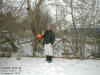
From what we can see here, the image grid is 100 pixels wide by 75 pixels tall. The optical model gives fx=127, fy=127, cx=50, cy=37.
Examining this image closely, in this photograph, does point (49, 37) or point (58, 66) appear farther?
point (49, 37)

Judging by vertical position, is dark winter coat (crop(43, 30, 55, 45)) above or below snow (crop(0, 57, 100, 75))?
above

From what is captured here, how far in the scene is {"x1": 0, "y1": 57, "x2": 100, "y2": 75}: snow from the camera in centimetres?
469

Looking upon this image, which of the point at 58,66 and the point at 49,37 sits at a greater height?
the point at 49,37

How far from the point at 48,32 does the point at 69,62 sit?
5.52 feet

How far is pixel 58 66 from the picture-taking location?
5.32 metres

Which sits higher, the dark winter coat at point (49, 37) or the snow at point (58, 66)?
the dark winter coat at point (49, 37)

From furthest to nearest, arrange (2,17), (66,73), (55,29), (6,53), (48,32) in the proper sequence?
(55,29)
(6,53)
(2,17)
(48,32)
(66,73)

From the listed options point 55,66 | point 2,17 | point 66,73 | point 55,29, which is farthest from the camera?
point 55,29

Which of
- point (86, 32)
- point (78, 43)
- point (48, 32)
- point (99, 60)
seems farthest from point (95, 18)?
point (48, 32)

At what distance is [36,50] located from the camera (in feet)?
22.3

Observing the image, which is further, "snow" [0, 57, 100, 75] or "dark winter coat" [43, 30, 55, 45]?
"dark winter coat" [43, 30, 55, 45]

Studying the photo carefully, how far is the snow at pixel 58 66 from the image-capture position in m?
4.69

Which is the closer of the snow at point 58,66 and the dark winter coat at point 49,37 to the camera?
the snow at point 58,66

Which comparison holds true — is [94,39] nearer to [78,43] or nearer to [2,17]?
[78,43]
